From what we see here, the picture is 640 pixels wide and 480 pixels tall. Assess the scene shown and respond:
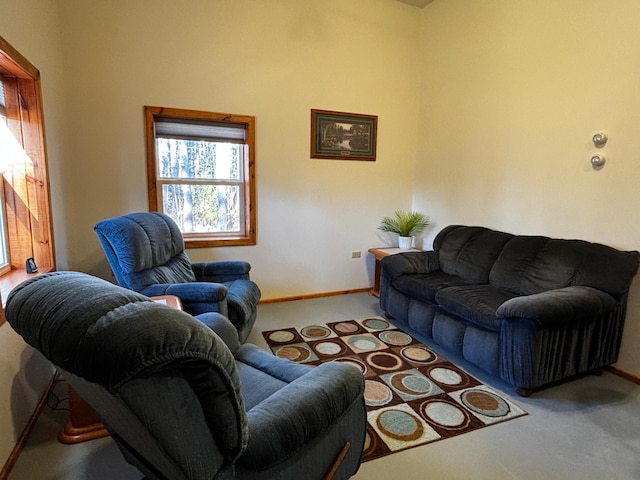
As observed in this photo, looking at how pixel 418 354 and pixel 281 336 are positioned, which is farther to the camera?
pixel 281 336

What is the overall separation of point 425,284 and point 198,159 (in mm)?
2468

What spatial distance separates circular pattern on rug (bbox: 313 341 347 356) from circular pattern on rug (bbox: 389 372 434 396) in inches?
20.0

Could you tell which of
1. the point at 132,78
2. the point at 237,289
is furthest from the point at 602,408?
the point at 132,78

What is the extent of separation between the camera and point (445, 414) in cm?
210

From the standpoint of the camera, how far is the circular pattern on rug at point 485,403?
2131mm

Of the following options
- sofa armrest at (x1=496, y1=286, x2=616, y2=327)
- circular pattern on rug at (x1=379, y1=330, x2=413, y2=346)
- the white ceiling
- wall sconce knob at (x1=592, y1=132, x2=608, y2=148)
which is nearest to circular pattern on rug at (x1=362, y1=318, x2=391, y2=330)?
circular pattern on rug at (x1=379, y1=330, x2=413, y2=346)

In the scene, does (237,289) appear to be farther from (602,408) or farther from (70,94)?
(602,408)

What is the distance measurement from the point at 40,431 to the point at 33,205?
138 centimetres

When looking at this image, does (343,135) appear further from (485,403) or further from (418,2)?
(485,403)

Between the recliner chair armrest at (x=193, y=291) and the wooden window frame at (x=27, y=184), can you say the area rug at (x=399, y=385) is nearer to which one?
the recliner chair armrest at (x=193, y=291)

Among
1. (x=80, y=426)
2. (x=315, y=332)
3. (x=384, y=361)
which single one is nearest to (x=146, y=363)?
(x=80, y=426)

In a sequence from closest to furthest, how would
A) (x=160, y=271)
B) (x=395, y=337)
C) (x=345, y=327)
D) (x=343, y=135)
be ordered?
(x=160, y=271), (x=395, y=337), (x=345, y=327), (x=343, y=135)

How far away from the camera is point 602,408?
2178 millimetres

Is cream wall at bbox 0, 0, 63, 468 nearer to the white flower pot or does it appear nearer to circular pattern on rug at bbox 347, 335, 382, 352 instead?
circular pattern on rug at bbox 347, 335, 382, 352
